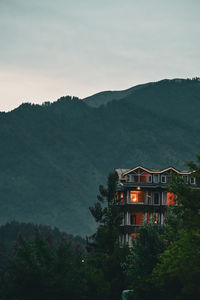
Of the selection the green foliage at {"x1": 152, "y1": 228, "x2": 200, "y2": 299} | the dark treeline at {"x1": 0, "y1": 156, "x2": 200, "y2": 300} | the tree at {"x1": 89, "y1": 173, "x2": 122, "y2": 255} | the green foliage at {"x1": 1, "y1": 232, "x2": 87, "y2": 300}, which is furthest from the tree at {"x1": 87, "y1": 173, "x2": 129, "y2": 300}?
the green foliage at {"x1": 152, "y1": 228, "x2": 200, "y2": 299}

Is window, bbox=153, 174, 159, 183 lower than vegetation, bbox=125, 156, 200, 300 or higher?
higher

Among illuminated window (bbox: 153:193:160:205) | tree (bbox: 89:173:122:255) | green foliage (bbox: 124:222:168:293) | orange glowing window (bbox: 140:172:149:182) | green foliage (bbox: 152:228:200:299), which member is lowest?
green foliage (bbox: 152:228:200:299)

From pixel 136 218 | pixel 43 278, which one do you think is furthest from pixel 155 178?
pixel 43 278

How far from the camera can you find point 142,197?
107500mm

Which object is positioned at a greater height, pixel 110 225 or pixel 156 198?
pixel 156 198

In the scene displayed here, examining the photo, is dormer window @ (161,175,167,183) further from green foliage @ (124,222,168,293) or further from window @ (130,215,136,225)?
green foliage @ (124,222,168,293)

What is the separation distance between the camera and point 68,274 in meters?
57.9

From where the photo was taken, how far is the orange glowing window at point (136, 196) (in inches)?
4218

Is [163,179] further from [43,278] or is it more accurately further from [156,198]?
[43,278]

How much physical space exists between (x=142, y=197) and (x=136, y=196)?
95 cm

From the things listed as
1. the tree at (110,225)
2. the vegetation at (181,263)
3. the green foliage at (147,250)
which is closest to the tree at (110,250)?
the tree at (110,225)

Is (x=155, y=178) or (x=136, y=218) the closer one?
(x=136, y=218)

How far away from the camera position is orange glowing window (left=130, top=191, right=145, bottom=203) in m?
107

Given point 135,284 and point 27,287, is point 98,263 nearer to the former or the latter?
point 27,287
